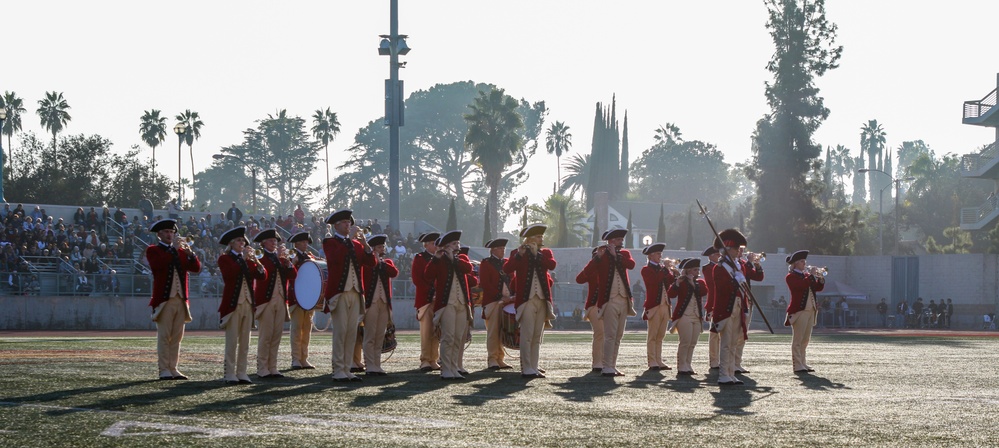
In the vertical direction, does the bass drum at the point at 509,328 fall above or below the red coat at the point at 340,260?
below

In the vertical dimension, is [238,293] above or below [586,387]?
above

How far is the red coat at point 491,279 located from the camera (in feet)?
55.3

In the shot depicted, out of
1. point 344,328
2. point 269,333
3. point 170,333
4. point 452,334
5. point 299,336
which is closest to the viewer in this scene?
point 170,333

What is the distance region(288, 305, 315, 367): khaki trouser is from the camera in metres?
16.8

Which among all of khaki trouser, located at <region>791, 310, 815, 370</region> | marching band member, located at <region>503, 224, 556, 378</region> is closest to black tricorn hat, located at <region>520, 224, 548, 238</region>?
marching band member, located at <region>503, 224, 556, 378</region>

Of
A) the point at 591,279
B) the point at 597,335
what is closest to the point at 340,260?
the point at 591,279

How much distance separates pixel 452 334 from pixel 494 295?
2.19m

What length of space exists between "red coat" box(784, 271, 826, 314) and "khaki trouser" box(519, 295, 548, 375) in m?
4.01

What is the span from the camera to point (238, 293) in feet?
46.3

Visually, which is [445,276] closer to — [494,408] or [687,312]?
[687,312]

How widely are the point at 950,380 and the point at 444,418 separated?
25.8 feet

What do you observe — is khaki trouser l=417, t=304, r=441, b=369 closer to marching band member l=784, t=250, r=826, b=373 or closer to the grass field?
the grass field

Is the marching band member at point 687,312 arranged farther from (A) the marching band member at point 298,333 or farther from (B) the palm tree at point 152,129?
(B) the palm tree at point 152,129

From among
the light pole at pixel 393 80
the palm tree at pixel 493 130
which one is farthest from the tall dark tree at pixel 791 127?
the light pole at pixel 393 80
